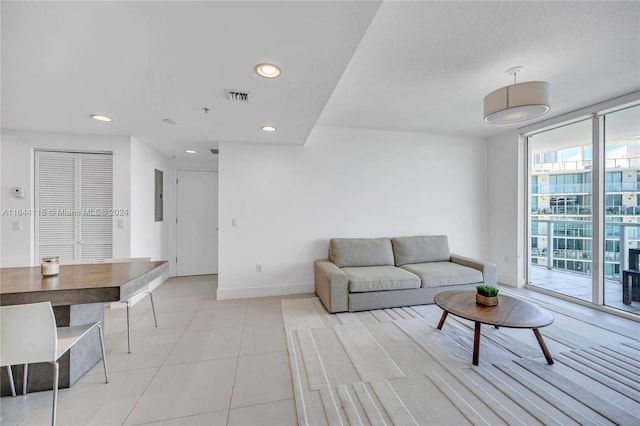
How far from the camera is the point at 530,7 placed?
1.67 m

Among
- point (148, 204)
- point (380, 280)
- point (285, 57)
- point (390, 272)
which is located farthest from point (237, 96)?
point (148, 204)

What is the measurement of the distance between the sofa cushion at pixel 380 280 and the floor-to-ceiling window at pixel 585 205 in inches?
93.8

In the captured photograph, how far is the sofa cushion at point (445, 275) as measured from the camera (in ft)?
10.9

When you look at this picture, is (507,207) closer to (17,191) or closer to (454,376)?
(454,376)

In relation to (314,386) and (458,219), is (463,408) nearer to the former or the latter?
(314,386)

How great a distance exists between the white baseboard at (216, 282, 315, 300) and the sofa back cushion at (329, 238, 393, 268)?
627 millimetres

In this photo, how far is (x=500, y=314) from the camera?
7.03 ft

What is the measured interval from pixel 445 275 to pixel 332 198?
1.92 m

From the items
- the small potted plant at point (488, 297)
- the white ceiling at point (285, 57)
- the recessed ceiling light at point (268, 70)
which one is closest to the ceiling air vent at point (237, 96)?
the white ceiling at point (285, 57)

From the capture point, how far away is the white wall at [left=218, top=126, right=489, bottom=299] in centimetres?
377

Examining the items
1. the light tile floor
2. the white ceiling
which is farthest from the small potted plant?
the white ceiling

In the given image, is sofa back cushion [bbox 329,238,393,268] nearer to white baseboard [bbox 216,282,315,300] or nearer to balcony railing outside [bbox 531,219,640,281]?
white baseboard [bbox 216,282,315,300]

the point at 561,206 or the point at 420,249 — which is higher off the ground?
the point at 561,206

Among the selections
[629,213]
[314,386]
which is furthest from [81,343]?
[629,213]
